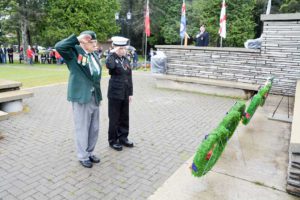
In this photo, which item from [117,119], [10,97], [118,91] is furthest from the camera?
[10,97]

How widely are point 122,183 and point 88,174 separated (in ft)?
1.73

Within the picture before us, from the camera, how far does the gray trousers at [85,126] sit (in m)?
3.73

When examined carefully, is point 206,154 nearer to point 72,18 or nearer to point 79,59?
point 79,59

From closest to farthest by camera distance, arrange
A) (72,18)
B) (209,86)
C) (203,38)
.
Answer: (209,86) < (203,38) < (72,18)

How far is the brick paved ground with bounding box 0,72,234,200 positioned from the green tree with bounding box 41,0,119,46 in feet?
65.6

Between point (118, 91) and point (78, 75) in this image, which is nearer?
point (78, 75)

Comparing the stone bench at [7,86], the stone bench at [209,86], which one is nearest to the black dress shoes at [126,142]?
the stone bench at [7,86]

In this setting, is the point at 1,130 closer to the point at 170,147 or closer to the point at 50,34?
the point at 170,147

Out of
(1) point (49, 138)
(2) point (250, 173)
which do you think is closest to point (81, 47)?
(1) point (49, 138)

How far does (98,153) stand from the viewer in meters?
4.38

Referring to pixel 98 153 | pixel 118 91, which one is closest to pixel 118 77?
pixel 118 91

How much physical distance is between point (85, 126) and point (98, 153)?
2.62ft

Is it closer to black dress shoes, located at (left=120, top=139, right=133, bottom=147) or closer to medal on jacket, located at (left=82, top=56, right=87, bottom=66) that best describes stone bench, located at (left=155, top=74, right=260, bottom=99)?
black dress shoes, located at (left=120, top=139, right=133, bottom=147)

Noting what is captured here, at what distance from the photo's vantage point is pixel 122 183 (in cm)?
346
